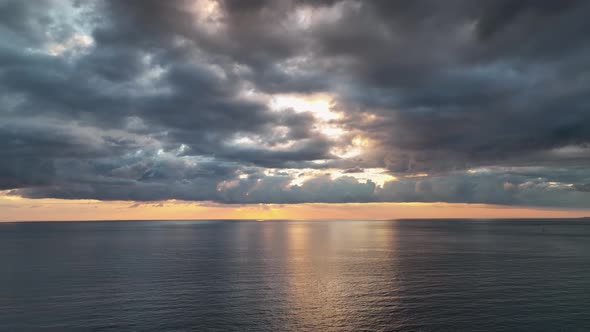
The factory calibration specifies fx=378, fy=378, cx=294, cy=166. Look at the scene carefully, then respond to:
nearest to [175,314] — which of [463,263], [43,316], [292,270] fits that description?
[43,316]

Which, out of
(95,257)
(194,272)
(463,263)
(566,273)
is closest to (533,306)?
(566,273)

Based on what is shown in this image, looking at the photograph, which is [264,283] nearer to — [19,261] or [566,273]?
[566,273]

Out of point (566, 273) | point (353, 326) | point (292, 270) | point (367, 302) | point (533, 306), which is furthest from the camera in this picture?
point (292, 270)

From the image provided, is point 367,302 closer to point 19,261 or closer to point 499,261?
point 499,261

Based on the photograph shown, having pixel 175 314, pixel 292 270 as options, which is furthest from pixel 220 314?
pixel 292 270

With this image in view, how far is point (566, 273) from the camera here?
9800 centimetres

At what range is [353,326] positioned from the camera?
188 ft

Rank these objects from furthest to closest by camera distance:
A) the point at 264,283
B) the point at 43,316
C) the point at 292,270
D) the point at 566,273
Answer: the point at 292,270 → the point at 566,273 → the point at 264,283 → the point at 43,316

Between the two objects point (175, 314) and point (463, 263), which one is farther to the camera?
point (463, 263)

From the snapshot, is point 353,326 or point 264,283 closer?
point 353,326

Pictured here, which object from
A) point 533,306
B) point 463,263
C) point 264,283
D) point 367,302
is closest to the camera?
point 533,306

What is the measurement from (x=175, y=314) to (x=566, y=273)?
9686 centimetres

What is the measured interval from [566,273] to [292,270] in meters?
72.1

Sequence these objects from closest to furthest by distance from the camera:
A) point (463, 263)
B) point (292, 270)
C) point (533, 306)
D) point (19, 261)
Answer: point (533, 306) < point (292, 270) < point (463, 263) < point (19, 261)
